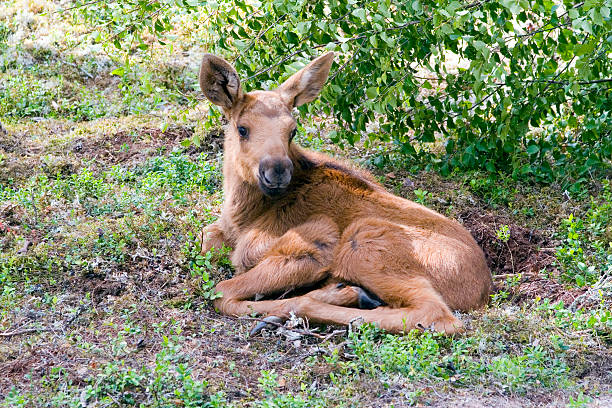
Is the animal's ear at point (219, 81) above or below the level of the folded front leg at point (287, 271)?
above

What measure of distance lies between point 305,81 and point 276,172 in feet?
4.23

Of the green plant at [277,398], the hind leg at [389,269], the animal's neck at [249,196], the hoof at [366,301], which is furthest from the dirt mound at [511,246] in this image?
the green plant at [277,398]

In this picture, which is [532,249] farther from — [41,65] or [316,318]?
[41,65]

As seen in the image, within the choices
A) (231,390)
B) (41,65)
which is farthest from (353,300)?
(41,65)

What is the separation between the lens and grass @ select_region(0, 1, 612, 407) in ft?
16.9

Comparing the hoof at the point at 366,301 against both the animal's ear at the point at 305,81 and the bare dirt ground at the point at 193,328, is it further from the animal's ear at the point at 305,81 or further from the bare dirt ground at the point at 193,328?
the animal's ear at the point at 305,81

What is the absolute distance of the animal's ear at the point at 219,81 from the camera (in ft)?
23.3

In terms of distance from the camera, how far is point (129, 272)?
7043mm

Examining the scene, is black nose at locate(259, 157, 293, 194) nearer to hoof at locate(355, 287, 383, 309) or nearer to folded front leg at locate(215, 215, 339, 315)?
folded front leg at locate(215, 215, 339, 315)

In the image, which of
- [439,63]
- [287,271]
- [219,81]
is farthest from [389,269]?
[439,63]

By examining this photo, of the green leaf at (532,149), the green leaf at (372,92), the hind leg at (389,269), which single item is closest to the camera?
the hind leg at (389,269)

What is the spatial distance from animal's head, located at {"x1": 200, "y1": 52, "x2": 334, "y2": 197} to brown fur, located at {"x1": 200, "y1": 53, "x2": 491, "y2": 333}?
0.4 inches

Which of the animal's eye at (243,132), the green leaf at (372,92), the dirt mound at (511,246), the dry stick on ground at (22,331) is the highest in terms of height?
the green leaf at (372,92)

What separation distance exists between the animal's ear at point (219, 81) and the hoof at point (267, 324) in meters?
2.28
